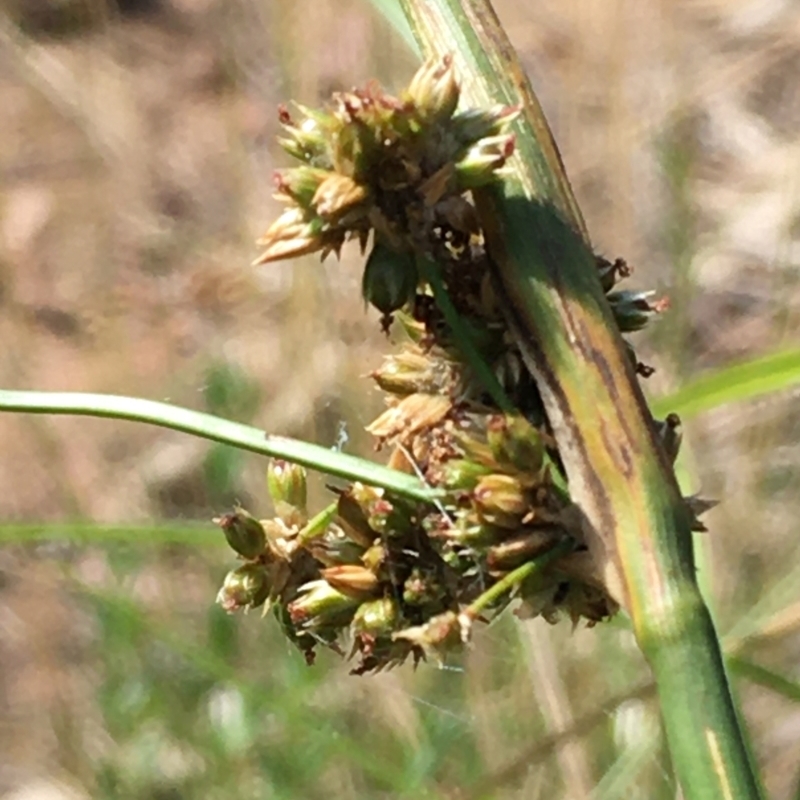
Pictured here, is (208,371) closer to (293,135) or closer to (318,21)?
(318,21)

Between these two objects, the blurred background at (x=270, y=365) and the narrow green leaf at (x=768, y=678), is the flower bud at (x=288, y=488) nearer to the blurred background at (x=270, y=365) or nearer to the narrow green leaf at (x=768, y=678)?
the blurred background at (x=270, y=365)

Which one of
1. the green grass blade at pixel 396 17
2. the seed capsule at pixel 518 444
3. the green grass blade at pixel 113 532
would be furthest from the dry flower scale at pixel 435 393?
the green grass blade at pixel 113 532

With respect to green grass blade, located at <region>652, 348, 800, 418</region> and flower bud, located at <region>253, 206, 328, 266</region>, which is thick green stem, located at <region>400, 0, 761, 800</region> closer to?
flower bud, located at <region>253, 206, 328, 266</region>

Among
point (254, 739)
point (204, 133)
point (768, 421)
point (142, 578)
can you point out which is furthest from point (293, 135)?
point (204, 133)

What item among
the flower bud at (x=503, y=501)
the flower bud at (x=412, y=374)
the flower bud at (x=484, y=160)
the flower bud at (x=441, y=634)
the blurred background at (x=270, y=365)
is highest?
the blurred background at (x=270, y=365)

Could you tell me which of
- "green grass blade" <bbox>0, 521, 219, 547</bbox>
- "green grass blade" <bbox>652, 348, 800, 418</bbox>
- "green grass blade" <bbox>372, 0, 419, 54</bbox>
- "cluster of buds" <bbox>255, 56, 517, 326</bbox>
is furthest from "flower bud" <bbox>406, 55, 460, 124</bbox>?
"green grass blade" <bbox>0, 521, 219, 547</bbox>

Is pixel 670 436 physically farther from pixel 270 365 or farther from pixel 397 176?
pixel 270 365

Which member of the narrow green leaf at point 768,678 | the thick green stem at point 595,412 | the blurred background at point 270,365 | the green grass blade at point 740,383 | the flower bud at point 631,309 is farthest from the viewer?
the blurred background at point 270,365
